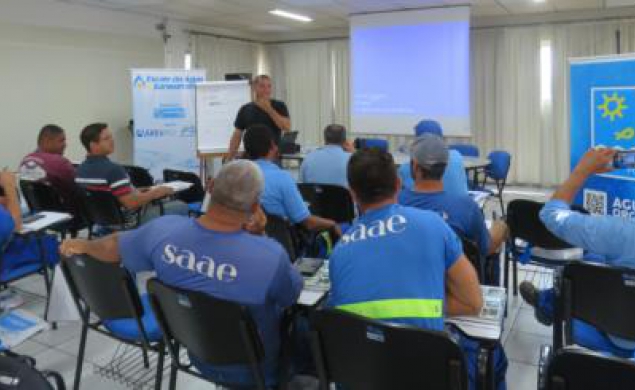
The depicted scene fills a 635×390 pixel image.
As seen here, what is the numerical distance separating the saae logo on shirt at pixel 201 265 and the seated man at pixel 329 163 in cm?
233

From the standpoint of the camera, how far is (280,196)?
128 inches

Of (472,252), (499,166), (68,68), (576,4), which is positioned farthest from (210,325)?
(576,4)

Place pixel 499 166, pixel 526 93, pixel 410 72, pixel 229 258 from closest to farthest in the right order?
pixel 229 258 < pixel 499 166 < pixel 410 72 < pixel 526 93

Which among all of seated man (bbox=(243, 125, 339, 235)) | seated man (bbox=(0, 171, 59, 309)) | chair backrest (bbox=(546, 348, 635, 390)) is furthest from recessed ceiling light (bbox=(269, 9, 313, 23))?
chair backrest (bbox=(546, 348, 635, 390))

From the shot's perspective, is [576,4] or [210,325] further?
[576,4]

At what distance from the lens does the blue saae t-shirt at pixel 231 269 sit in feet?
5.86

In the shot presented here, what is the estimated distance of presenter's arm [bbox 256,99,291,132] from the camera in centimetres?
502

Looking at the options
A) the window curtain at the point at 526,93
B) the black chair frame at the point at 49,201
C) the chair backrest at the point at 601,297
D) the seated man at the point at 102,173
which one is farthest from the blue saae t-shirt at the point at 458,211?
the window curtain at the point at 526,93

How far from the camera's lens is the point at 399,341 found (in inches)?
56.9

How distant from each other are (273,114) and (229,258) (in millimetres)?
3369

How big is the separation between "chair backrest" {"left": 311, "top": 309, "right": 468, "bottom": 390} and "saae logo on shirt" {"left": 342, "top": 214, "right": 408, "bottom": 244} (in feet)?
0.88

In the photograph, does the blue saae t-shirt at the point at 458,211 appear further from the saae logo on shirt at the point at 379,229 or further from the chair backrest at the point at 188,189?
the chair backrest at the point at 188,189

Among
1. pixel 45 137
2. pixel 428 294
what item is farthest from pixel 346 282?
pixel 45 137

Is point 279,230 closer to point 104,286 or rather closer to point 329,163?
point 329,163
